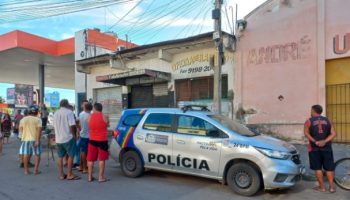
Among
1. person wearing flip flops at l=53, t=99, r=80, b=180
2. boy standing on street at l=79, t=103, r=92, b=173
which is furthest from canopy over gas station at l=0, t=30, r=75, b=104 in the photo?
person wearing flip flops at l=53, t=99, r=80, b=180

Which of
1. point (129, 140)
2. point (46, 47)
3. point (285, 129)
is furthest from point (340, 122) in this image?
point (46, 47)

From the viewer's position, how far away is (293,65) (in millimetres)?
11852

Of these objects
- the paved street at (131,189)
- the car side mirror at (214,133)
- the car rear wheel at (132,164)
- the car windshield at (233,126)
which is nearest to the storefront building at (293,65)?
the paved street at (131,189)

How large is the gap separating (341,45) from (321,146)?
576cm

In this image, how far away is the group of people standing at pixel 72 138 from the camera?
7.50 m

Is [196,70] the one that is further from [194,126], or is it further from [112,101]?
[194,126]

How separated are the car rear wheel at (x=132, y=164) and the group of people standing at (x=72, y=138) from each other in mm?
576

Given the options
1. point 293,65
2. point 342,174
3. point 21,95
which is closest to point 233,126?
point 342,174

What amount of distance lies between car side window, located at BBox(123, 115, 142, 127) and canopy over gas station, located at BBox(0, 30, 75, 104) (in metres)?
13.3

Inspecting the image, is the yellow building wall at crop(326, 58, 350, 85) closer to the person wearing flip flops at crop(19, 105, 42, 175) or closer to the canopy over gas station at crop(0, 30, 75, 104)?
the person wearing flip flops at crop(19, 105, 42, 175)

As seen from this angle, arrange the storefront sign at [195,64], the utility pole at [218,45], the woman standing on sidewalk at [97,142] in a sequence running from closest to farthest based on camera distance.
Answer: the woman standing on sidewalk at [97,142] → the utility pole at [218,45] → the storefront sign at [195,64]

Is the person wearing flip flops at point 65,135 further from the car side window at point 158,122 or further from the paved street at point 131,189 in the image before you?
the car side window at point 158,122

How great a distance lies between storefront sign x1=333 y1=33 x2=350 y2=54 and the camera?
35.5ft

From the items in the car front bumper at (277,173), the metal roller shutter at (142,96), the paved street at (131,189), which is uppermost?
the metal roller shutter at (142,96)
